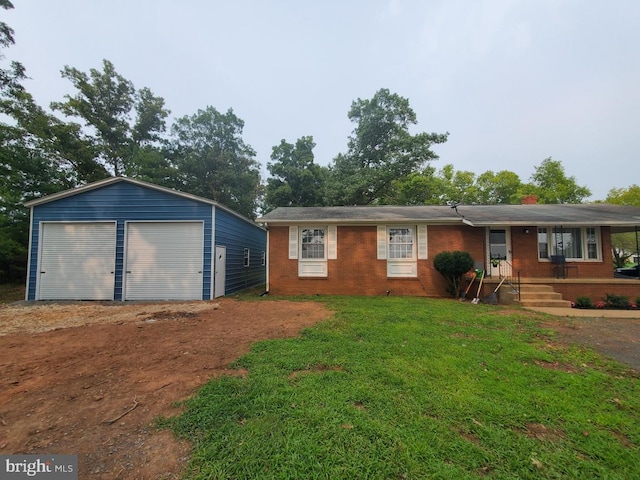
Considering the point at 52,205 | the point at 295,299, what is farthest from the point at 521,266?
the point at 52,205

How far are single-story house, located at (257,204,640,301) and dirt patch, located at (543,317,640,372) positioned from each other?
108 inches

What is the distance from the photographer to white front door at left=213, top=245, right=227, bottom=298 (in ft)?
33.0

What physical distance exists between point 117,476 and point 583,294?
41.0 feet

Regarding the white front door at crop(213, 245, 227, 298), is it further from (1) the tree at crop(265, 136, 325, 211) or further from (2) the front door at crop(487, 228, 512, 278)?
(1) the tree at crop(265, 136, 325, 211)

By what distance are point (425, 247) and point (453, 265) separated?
140 centimetres

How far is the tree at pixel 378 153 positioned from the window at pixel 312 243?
11.1 metres

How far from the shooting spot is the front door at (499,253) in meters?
9.94

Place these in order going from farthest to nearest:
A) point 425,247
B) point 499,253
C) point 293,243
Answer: point 293,243, point 425,247, point 499,253

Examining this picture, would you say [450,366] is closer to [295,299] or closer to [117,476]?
[117,476]

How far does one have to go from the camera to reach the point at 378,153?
23141 millimetres

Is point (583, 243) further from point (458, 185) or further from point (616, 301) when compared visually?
point (458, 185)

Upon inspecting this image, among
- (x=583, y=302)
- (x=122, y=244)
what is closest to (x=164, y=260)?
(x=122, y=244)
